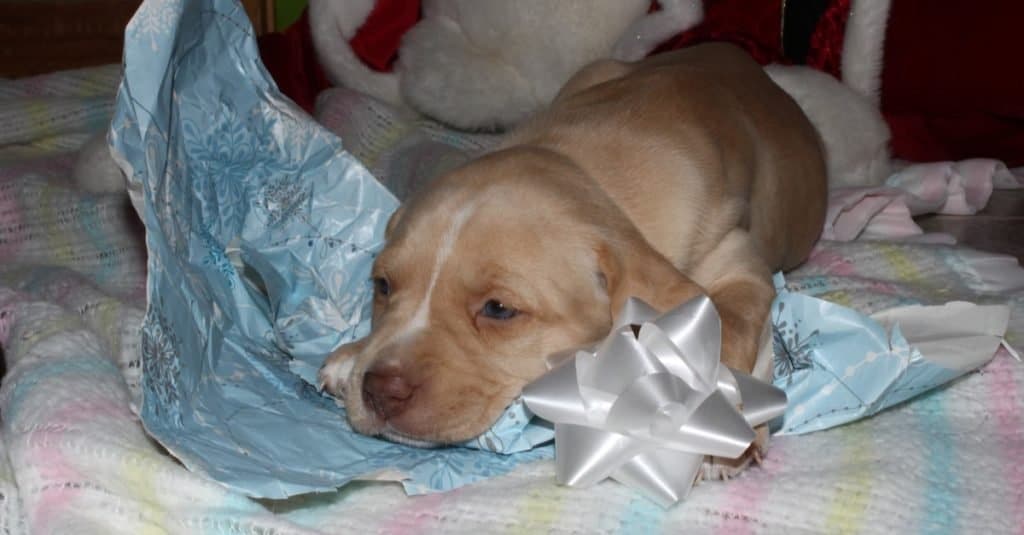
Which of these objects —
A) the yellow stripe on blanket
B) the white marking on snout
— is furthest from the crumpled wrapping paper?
the white marking on snout

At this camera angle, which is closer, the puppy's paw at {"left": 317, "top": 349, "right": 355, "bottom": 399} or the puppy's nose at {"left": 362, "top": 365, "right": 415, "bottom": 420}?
the puppy's nose at {"left": 362, "top": 365, "right": 415, "bottom": 420}

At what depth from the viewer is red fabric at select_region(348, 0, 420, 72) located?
5270 millimetres

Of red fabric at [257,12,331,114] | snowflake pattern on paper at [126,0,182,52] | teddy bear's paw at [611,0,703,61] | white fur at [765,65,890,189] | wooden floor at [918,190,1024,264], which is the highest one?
snowflake pattern on paper at [126,0,182,52]

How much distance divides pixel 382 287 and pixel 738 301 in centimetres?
86

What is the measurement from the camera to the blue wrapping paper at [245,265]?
2420 mm

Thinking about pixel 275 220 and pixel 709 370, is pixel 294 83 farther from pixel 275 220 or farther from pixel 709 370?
pixel 709 370

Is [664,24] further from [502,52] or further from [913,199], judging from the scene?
[913,199]

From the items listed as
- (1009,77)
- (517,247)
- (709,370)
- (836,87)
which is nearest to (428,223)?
(517,247)

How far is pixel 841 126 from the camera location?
4.72 metres

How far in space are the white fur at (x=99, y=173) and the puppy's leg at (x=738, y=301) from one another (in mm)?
2254

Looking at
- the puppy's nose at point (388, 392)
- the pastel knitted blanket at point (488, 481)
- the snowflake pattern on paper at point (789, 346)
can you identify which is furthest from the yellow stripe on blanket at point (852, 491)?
the puppy's nose at point (388, 392)

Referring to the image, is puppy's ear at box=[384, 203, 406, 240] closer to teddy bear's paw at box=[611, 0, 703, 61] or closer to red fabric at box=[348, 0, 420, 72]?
teddy bear's paw at box=[611, 0, 703, 61]

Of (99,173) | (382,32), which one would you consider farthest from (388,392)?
(382,32)

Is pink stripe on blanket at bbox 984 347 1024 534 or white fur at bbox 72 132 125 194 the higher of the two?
pink stripe on blanket at bbox 984 347 1024 534
